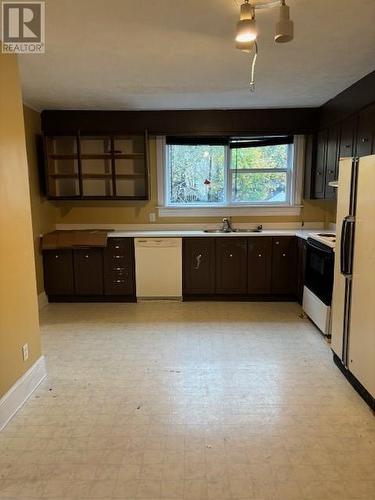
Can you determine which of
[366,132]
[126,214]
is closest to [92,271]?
[126,214]

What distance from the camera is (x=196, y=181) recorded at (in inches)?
204

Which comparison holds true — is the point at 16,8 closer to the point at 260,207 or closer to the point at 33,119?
the point at 33,119

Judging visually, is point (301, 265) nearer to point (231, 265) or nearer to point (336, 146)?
point (231, 265)

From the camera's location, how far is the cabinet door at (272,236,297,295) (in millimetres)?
4641

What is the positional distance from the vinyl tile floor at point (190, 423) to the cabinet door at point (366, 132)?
184cm

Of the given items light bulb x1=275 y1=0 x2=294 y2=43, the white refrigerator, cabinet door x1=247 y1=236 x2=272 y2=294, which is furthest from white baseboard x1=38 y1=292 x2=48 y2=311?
light bulb x1=275 y1=0 x2=294 y2=43

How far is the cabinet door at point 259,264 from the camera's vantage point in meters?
4.65

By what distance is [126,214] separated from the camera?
5.16 m

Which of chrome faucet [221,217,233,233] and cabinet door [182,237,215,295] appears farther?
chrome faucet [221,217,233,233]

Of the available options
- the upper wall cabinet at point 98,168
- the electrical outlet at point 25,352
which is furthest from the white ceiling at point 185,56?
the electrical outlet at point 25,352

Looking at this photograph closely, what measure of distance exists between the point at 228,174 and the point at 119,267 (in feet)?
6.56

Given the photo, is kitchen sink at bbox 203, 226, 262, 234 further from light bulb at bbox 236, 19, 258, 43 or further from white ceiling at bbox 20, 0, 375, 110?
light bulb at bbox 236, 19, 258, 43

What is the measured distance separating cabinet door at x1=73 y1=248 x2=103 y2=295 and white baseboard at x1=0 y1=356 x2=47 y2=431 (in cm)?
190

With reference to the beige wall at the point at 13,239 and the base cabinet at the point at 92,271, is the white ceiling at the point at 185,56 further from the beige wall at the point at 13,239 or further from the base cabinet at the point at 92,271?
the base cabinet at the point at 92,271
